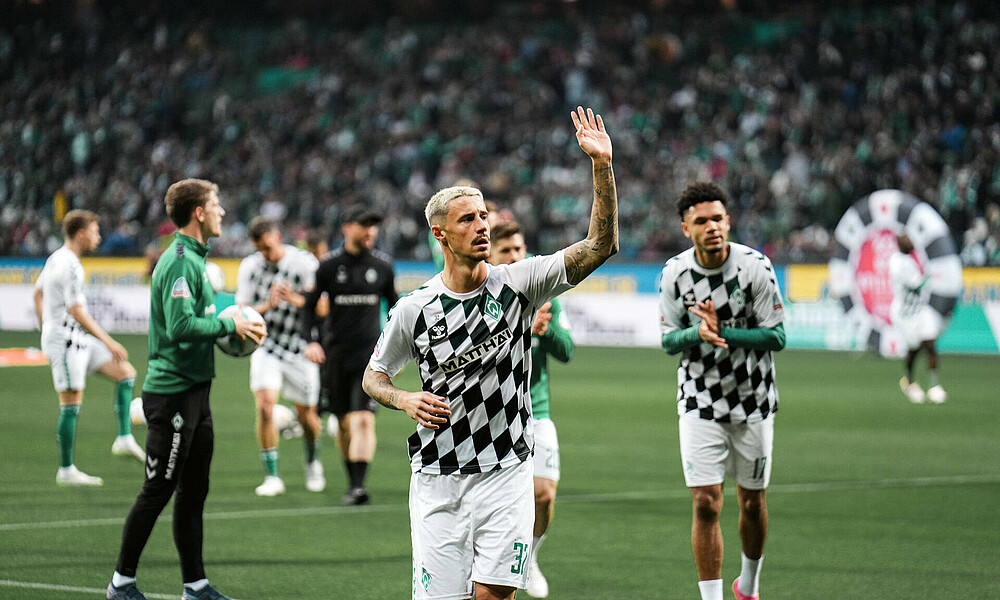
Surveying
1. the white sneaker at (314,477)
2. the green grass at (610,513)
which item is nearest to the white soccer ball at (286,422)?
the green grass at (610,513)

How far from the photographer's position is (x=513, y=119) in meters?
31.9

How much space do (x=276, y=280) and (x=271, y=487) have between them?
175 centimetres

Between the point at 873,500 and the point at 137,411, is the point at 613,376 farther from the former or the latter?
the point at 137,411

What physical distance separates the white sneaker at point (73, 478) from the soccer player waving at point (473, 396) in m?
6.40

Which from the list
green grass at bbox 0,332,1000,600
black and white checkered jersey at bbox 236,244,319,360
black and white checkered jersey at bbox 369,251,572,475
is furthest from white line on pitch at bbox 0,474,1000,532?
black and white checkered jersey at bbox 369,251,572,475

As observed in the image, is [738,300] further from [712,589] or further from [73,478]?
[73,478]

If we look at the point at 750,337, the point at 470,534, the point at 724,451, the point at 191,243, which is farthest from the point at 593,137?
the point at 191,243

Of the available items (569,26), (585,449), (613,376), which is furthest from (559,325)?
(569,26)

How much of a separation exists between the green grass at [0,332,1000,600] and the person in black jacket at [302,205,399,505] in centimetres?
73

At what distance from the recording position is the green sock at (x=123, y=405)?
10969 millimetres

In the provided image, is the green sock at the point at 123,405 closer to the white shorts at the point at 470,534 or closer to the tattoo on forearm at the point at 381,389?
the tattoo on forearm at the point at 381,389

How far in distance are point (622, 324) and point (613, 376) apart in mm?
5587

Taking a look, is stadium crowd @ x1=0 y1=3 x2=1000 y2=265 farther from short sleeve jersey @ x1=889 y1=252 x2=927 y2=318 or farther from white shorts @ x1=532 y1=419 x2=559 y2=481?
white shorts @ x1=532 y1=419 x2=559 y2=481

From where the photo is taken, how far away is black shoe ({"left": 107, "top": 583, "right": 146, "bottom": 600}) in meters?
6.09
